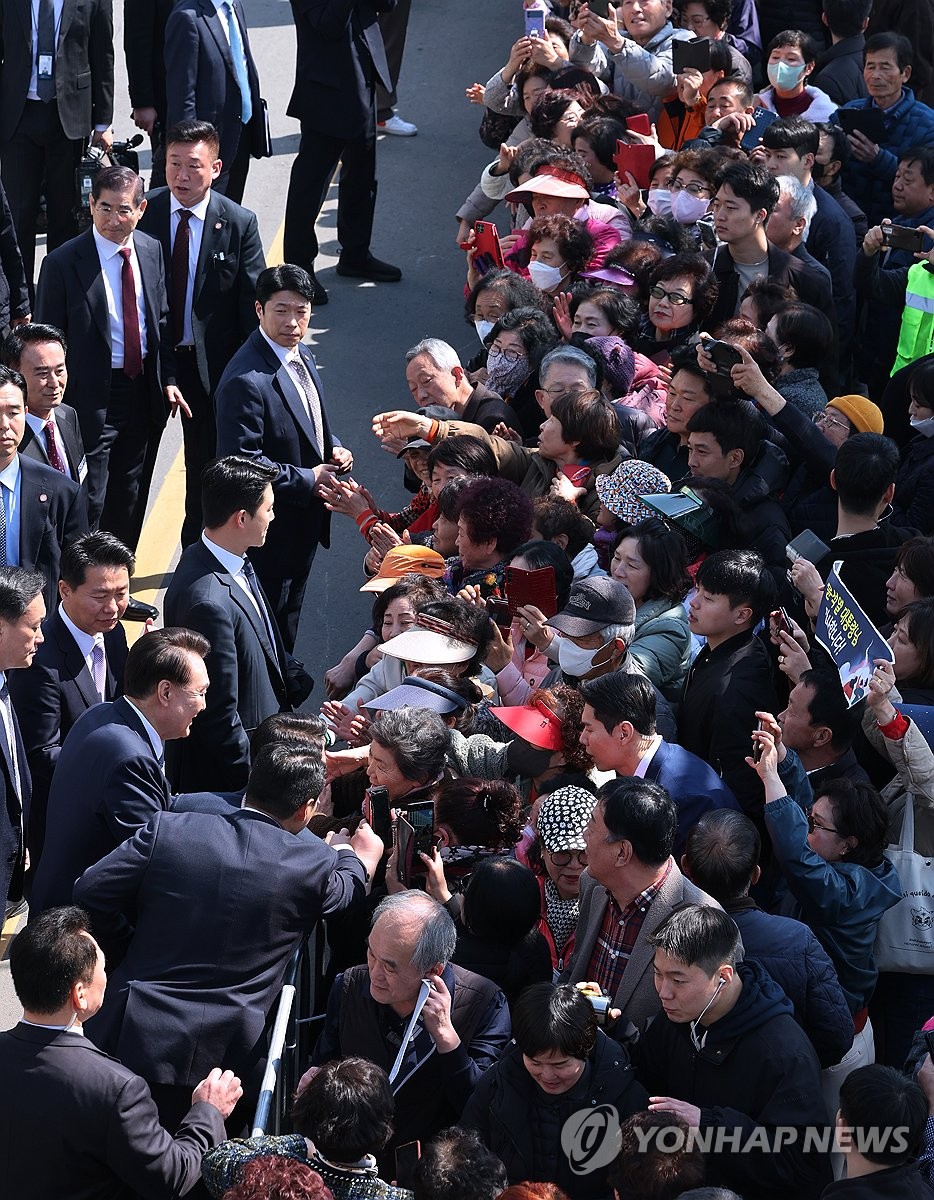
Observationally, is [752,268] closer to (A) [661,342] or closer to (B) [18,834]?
(A) [661,342]

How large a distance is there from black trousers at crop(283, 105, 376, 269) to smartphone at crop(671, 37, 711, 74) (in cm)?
198

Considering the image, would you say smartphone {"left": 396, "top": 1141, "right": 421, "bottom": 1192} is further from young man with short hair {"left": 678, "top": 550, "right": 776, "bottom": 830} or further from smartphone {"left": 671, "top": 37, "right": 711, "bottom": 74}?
smartphone {"left": 671, "top": 37, "right": 711, "bottom": 74}

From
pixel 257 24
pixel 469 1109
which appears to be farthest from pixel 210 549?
pixel 257 24

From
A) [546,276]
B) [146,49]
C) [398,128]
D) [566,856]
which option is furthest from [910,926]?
[398,128]

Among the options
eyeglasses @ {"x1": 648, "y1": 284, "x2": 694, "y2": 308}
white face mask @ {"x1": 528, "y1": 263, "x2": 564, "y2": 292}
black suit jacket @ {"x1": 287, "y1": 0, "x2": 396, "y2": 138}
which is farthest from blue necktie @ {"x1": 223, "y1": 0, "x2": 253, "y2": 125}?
eyeglasses @ {"x1": 648, "y1": 284, "x2": 694, "y2": 308}

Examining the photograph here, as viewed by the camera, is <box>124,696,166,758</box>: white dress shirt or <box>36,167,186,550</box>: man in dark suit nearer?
<box>124,696,166,758</box>: white dress shirt

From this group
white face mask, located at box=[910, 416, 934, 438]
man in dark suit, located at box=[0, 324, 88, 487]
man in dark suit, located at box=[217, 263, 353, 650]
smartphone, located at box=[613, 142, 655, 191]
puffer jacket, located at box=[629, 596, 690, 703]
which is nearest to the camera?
puffer jacket, located at box=[629, 596, 690, 703]

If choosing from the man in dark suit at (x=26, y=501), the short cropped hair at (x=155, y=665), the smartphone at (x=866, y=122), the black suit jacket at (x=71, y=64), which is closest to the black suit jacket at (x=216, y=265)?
the man in dark suit at (x=26, y=501)

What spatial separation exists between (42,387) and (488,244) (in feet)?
Result: 9.17

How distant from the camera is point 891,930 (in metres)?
4.61

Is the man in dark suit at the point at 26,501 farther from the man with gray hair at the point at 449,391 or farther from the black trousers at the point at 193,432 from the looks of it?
the man with gray hair at the point at 449,391

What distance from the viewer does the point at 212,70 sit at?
30.6 feet

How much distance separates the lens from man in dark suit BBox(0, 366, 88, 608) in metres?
6.27

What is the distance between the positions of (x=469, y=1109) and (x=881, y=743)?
198 cm
